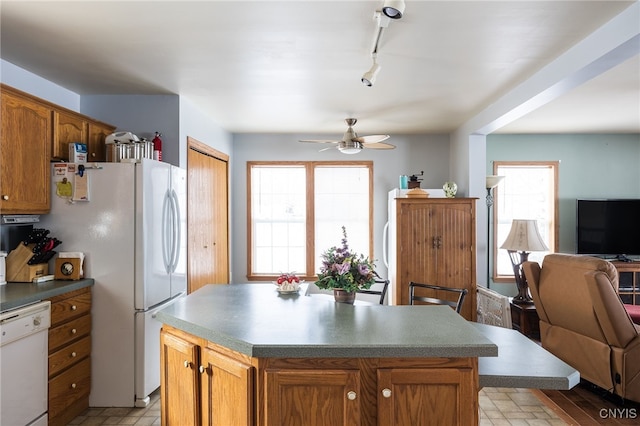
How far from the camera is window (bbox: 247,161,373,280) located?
565cm

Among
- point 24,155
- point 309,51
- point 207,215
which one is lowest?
point 207,215

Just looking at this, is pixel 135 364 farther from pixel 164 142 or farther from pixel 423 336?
pixel 423 336

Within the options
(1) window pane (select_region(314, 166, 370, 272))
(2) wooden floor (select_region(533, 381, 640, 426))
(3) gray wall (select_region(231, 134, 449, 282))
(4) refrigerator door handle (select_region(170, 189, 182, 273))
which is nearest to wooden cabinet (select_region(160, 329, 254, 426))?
(4) refrigerator door handle (select_region(170, 189, 182, 273))

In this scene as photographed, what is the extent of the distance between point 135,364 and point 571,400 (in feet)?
11.1

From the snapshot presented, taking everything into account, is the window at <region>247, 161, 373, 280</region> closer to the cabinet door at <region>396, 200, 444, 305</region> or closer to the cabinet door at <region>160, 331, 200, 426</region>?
the cabinet door at <region>396, 200, 444, 305</region>

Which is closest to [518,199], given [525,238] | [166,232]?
[525,238]

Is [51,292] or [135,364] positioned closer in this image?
[51,292]

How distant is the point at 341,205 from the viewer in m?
5.67

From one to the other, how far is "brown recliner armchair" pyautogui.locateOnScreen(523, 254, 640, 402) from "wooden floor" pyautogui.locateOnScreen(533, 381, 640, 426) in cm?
14

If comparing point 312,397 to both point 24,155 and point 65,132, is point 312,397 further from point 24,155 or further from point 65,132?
point 65,132

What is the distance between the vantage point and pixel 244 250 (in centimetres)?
564

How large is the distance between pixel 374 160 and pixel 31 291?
14.1 feet

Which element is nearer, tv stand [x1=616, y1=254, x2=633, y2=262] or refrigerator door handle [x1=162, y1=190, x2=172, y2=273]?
refrigerator door handle [x1=162, y1=190, x2=172, y2=273]

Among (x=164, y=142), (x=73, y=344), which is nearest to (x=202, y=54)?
(x=164, y=142)
